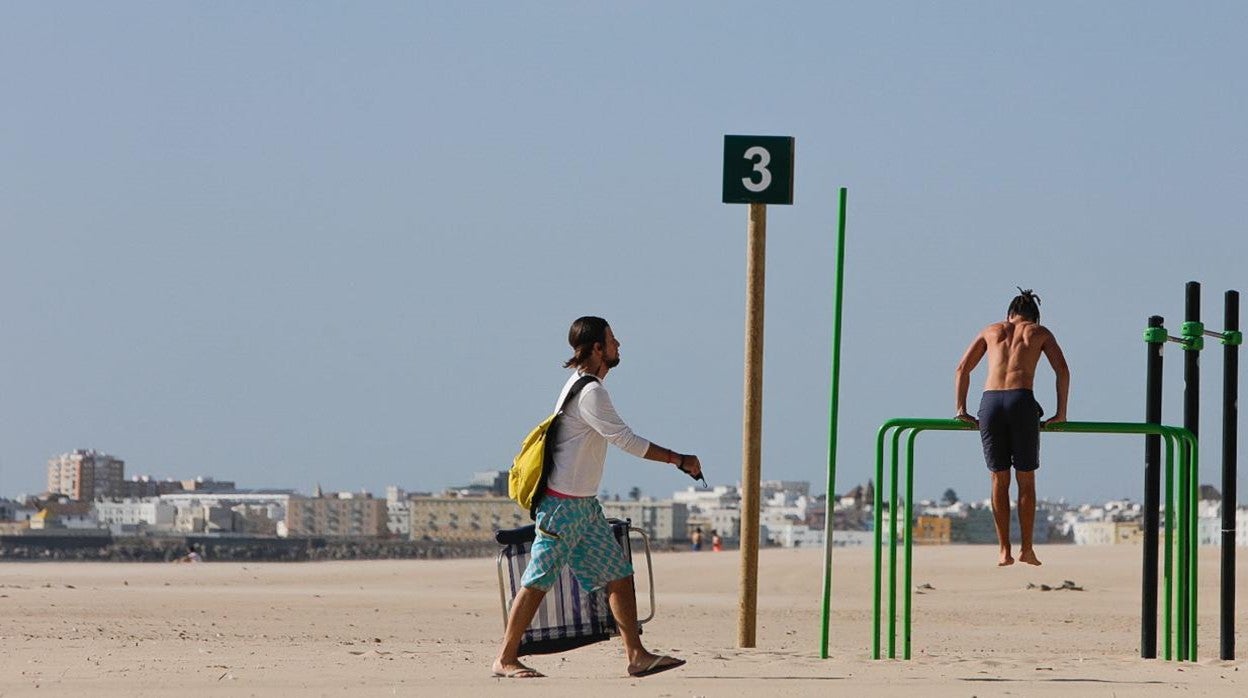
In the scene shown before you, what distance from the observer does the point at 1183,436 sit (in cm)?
1016

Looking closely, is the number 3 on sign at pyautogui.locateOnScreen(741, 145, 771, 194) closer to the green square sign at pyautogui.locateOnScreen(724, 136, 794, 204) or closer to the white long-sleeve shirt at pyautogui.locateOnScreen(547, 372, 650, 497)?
the green square sign at pyautogui.locateOnScreen(724, 136, 794, 204)

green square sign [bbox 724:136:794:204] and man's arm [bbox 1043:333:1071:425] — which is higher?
green square sign [bbox 724:136:794:204]

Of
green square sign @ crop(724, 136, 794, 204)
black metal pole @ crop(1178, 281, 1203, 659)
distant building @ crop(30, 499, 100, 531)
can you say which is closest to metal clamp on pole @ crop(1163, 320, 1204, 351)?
black metal pole @ crop(1178, 281, 1203, 659)

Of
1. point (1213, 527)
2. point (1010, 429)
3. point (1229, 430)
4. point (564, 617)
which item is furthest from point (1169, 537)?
point (1213, 527)

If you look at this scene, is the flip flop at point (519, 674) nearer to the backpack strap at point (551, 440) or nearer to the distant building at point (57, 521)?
the backpack strap at point (551, 440)

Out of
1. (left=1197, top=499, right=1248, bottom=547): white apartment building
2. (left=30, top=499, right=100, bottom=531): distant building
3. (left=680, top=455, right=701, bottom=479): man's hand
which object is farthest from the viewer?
(left=30, top=499, right=100, bottom=531): distant building

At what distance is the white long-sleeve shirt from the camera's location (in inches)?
326

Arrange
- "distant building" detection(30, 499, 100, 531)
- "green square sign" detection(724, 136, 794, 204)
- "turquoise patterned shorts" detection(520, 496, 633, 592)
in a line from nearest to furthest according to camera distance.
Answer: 1. "turquoise patterned shorts" detection(520, 496, 633, 592)
2. "green square sign" detection(724, 136, 794, 204)
3. "distant building" detection(30, 499, 100, 531)

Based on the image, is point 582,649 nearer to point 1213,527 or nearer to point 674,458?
point 674,458

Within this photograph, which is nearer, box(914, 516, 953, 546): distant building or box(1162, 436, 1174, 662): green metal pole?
box(1162, 436, 1174, 662): green metal pole

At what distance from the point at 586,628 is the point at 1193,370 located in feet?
12.1

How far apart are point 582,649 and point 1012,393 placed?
2.78 m

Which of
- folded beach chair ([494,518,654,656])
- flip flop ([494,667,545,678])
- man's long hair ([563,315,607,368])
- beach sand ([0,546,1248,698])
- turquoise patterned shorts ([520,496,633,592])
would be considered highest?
man's long hair ([563,315,607,368])

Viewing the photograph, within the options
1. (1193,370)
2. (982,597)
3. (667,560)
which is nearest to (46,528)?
(667,560)
